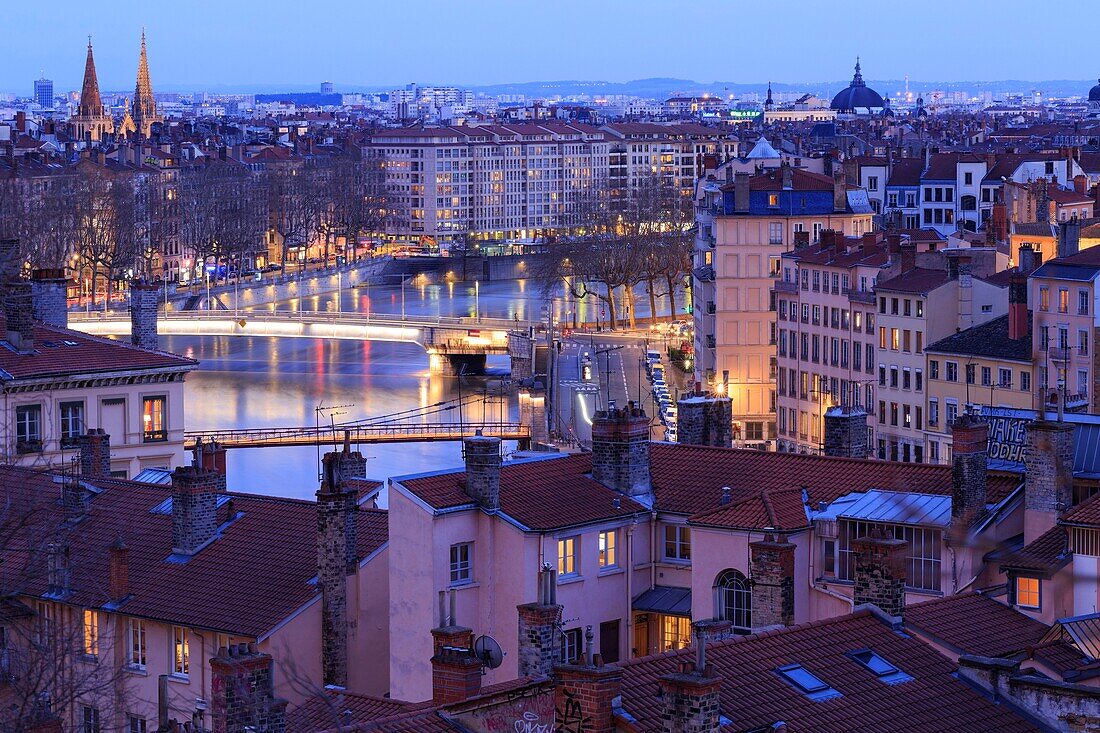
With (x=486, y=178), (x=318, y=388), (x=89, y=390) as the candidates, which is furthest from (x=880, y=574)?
(x=486, y=178)

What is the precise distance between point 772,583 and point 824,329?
16059mm

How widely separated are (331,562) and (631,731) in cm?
360

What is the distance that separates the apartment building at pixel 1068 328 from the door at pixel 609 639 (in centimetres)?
1042

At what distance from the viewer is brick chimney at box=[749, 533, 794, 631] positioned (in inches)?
336

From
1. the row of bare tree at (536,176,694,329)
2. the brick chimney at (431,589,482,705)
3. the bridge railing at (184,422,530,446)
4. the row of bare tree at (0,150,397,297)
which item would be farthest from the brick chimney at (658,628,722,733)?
the row of bare tree at (0,150,397,297)

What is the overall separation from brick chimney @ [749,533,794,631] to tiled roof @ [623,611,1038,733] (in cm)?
143

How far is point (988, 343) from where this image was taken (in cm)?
2078

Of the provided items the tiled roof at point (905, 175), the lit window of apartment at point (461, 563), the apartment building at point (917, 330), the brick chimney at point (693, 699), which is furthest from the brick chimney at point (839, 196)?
the brick chimney at point (693, 699)

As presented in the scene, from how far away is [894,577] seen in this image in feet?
24.9

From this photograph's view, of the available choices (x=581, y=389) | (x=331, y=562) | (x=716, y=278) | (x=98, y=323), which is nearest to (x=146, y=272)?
(x=98, y=323)

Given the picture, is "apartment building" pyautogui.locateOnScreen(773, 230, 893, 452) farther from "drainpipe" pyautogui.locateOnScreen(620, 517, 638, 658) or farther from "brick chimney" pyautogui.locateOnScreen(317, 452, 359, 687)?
"brick chimney" pyautogui.locateOnScreen(317, 452, 359, 687)

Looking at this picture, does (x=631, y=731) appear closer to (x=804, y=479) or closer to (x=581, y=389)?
(x=804, y=479)

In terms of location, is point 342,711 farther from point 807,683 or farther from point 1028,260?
point 1028,260

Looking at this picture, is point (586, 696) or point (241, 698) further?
point (241, 698)
